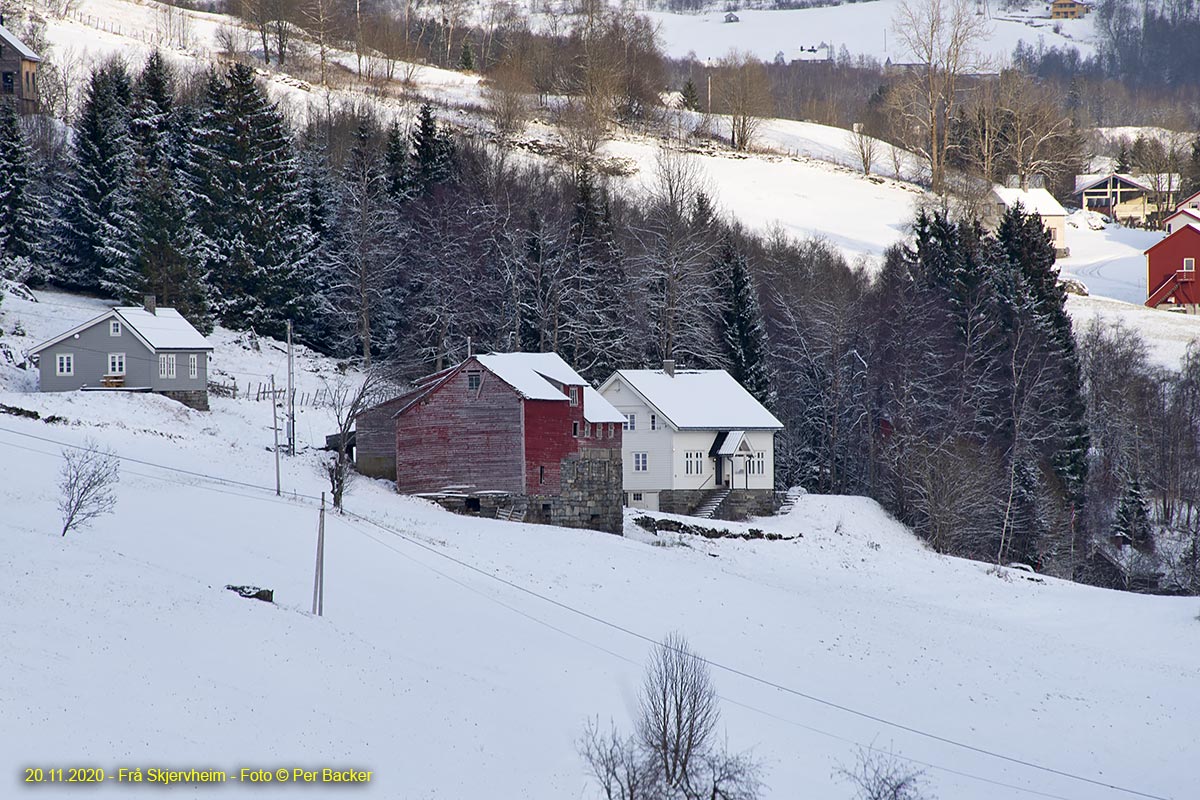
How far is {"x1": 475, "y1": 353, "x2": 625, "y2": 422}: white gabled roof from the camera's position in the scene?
183 ft

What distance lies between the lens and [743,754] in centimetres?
2981

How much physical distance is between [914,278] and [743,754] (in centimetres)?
5773

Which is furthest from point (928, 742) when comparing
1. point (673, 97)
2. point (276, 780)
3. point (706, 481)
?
point (673, 97)

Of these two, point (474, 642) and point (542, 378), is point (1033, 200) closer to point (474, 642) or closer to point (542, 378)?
point (542, 378)

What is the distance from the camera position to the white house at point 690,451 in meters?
64.8

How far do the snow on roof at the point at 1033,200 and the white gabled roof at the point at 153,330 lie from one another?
238 ft

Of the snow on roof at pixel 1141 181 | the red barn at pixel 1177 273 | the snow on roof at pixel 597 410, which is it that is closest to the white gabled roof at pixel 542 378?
the snow on roof at pixel 597 410

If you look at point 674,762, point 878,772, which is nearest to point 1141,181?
point 878,772

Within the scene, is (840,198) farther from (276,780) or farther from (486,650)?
(276,780)

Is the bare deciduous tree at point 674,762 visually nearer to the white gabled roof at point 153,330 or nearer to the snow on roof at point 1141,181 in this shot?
the white gabled roof at point 153,330

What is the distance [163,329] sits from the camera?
62.6 m

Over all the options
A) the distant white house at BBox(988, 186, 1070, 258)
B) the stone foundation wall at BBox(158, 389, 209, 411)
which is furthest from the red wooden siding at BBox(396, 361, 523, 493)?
the distant white house at BBox(988, 186, 1070, 258)

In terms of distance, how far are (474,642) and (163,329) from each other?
3342cm

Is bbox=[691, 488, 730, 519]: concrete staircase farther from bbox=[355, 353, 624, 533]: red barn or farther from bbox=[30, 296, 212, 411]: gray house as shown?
bbox=[30, 296, 212, 411]: gray house
